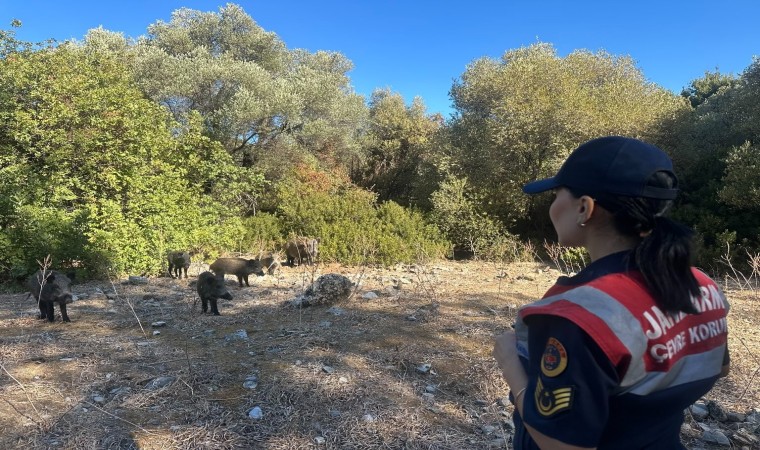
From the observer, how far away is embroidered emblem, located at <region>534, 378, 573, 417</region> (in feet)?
3.12

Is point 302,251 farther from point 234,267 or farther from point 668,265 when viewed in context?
point 668,265

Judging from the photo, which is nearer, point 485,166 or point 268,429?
point 268,429

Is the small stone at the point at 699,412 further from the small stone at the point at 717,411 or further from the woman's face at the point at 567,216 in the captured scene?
the woman's face at the point at 567,216

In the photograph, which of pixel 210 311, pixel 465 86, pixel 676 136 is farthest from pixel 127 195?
pixel 676 136

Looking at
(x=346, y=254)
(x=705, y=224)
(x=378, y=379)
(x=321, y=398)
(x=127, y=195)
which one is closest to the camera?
(x=321, y=398)

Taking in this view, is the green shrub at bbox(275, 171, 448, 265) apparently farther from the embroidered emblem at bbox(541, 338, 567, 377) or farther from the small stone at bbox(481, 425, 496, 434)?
the embroidered emblem at bbox(541, 338, 567, 377)

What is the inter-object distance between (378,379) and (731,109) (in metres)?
15.9

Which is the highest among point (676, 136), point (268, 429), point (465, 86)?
point (465, 86)

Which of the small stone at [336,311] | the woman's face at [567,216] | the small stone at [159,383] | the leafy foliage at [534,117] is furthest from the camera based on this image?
the leafy foliage at [534,117]

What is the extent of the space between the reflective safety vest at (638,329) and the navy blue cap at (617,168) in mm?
199

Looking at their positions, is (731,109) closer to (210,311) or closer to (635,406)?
(210,311)

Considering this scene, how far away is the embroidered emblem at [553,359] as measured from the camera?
3.12 ft

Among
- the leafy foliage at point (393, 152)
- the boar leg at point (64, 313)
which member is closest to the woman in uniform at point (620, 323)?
the boar leg at point (64, 313)

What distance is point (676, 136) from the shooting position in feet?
51.2
